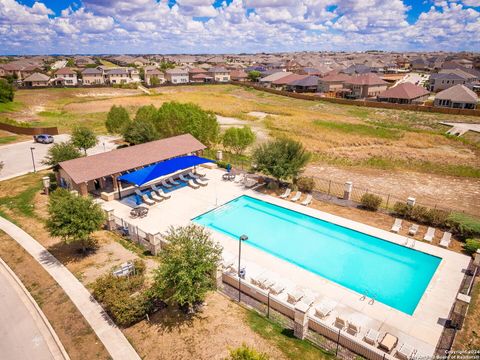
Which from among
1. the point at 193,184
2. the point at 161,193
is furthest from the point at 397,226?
the point at 161,193

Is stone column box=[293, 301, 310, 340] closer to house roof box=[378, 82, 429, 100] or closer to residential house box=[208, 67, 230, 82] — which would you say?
house roof box=[378, 82, 429, 100]

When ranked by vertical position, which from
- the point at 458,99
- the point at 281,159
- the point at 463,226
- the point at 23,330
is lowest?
the point at 23,330

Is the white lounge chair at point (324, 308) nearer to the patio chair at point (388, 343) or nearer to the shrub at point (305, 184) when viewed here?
the patio chair at point (388, 343)

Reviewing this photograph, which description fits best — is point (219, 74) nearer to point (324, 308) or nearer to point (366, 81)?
point (366, 81)

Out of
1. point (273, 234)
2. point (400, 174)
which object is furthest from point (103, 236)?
point (400, 174)

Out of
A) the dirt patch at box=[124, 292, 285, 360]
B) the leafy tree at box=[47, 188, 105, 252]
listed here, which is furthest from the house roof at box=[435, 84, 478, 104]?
the leafy tree at box=[47, 188, 105, 252]

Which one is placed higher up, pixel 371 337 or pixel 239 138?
pixel 239 138

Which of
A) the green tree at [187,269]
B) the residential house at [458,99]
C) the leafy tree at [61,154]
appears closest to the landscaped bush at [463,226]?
the green tree at [187,269]
